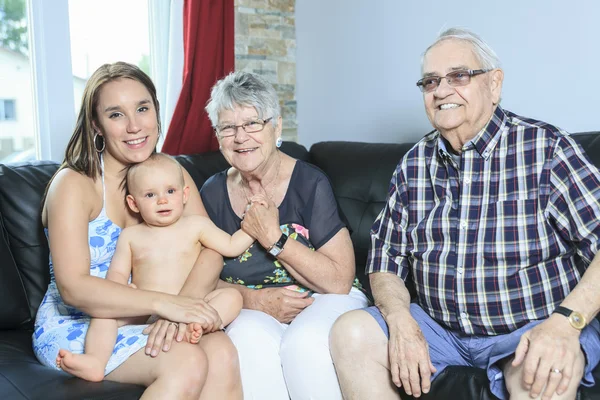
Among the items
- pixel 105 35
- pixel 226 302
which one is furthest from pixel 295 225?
pixel 105 35

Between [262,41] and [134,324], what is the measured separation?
207 cm

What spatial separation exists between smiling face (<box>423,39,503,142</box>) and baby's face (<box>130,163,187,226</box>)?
0.80m

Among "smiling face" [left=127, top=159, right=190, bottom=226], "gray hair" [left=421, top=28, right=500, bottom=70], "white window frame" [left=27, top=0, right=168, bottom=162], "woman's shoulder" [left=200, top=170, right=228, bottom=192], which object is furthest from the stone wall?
"gray hair" [left=421, top=28, right=500, bottom=70]

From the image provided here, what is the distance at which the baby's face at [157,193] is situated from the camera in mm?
1864

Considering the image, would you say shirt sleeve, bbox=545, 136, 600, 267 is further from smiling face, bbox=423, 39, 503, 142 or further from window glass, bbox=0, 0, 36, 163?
window glass, bbox=0, 0, 36, 163

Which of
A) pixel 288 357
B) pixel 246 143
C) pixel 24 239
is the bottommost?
pixel 288 357

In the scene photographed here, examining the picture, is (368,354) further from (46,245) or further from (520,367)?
(46,245)

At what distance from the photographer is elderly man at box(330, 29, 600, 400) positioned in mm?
1647

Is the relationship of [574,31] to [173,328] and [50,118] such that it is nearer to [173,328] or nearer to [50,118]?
[173,328]

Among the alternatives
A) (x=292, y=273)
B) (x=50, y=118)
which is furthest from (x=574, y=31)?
(x=50, y=118)

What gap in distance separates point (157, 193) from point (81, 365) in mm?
526

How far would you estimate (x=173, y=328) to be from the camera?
1.71 meters

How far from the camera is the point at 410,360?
167 cm

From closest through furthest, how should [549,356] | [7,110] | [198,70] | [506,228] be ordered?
[549,356], [506,228], [7,110], [198,70]
